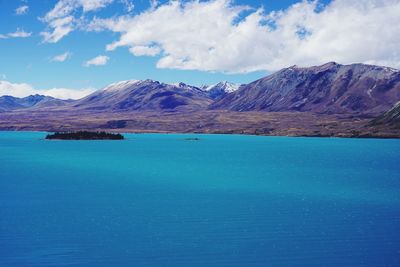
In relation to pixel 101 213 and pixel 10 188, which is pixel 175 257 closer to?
pixel 101 213

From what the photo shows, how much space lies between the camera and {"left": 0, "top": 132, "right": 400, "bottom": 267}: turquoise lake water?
1325 inches

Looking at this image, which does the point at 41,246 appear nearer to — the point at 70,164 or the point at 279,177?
the point at 279,177

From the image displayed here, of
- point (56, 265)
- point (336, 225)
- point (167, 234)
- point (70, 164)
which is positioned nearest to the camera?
point (56, 265)

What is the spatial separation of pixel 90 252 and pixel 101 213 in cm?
1352

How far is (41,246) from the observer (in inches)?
1409

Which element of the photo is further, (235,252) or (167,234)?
(167,234)

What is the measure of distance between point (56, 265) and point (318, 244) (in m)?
18.5

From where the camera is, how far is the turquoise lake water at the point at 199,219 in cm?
3366

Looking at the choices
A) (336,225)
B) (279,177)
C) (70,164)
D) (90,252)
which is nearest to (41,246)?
(90,252)

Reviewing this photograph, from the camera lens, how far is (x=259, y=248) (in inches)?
1391

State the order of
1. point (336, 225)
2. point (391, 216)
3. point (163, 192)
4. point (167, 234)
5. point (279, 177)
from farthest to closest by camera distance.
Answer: point (279, 177)
point (163, 192)
point (391, 216)
point (336, 225)
point (167, 234)

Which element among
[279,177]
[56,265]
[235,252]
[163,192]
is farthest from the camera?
[279,177]

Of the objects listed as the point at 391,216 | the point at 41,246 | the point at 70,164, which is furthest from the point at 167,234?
the point at 70,164

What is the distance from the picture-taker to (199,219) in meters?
44.9
